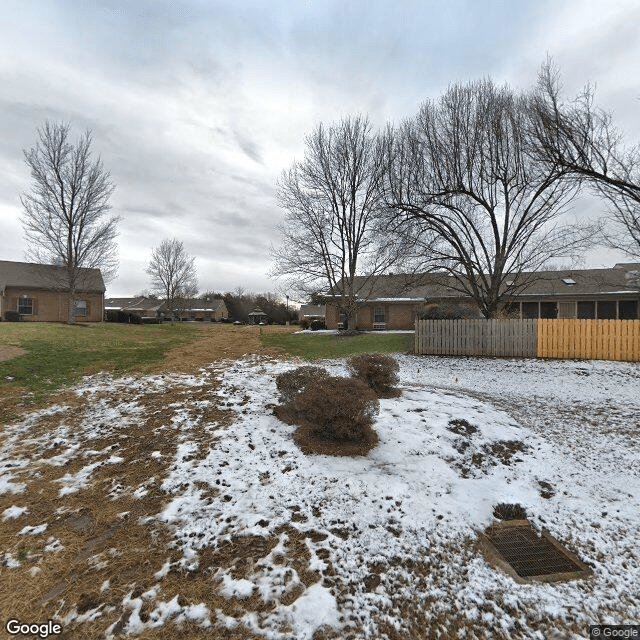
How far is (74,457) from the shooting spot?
470 cm

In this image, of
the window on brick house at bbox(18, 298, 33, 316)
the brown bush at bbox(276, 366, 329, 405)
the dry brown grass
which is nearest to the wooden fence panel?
the brown bush at bbox(276, 366, 329, 405)

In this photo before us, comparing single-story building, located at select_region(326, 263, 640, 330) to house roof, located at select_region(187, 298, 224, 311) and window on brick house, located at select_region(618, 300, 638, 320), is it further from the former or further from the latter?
house roof, located at select_region(187, 298, 224, 311)

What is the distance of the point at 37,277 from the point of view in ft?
101

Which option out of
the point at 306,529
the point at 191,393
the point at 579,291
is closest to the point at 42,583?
the point at 306,529

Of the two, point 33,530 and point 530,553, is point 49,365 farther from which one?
point 530,553

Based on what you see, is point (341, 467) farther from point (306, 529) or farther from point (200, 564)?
point (200, 564)

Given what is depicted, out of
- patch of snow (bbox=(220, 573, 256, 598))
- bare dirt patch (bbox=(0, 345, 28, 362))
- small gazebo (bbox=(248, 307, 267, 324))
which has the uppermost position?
small gazebo (bbox=(248, 307, 267, 324))

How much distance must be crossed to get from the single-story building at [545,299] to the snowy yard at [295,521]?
1944 cm

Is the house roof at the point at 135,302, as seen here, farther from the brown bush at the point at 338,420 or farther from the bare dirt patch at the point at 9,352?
the brown bush at the point at 338,420

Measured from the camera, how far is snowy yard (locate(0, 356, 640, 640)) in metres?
2.50

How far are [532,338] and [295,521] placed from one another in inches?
551

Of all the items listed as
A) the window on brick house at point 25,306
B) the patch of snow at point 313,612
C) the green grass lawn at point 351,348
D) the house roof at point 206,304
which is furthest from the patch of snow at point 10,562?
the house roof at point 206,304

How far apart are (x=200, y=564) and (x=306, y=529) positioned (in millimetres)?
1004

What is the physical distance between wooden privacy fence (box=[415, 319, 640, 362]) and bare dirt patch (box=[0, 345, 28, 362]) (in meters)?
14.6
